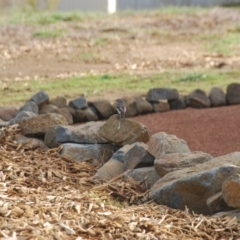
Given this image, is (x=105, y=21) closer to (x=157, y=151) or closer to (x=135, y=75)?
(x=135, y=75)

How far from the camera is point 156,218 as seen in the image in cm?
495

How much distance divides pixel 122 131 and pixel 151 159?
0.61 meters

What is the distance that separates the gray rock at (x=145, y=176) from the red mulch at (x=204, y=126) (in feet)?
5.97

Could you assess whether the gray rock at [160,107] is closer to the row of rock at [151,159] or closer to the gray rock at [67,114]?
the gray rock at [67,114]

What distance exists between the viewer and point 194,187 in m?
5.25

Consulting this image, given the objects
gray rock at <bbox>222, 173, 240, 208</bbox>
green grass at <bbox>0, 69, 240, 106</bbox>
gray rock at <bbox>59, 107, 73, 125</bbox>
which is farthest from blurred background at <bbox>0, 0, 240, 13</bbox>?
gray rock at <bbox>222, 173, 240, 208</bbox>

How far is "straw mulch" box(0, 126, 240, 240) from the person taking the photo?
4.46 meters

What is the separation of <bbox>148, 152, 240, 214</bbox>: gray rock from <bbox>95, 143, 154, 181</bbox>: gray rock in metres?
0.65

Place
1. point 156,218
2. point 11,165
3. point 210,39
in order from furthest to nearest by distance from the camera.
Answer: point 210,39 → point 11,165 → point 156,218

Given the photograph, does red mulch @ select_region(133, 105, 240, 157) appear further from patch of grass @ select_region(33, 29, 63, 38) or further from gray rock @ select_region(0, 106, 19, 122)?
patch of grass @ select_region(33, 29, 63, 38)

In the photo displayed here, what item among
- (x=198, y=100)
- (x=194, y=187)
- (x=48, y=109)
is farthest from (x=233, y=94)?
(x=194, y=187)

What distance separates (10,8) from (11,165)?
1616 cm

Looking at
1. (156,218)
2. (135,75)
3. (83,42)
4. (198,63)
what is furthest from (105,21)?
(156,218)

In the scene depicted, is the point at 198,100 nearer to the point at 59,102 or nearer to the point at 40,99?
the point at 59,102
